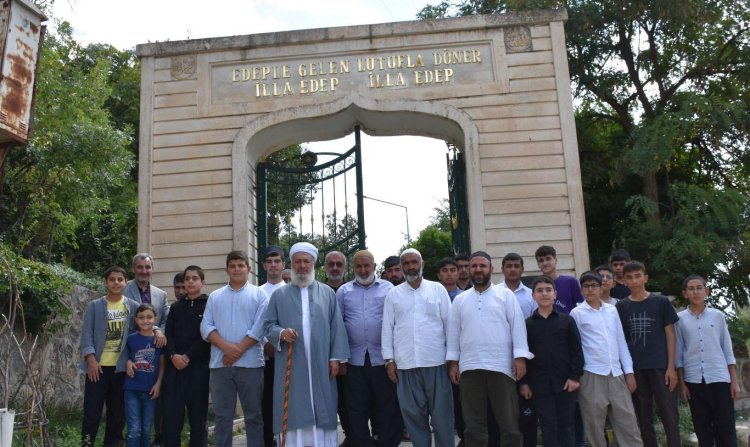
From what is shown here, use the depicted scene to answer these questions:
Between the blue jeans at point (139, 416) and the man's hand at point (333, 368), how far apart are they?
5.10ft

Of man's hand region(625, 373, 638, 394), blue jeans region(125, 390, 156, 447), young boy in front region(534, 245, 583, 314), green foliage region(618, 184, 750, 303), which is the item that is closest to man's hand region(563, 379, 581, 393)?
man's hand region(625, 373, 638, 394)

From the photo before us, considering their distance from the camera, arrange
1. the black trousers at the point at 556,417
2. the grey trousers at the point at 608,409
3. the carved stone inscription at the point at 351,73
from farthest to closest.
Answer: the carved stone inscription at the point at 351,73 → the grey trousers at the point at 608,409 → the black trousers at the point at 556,417

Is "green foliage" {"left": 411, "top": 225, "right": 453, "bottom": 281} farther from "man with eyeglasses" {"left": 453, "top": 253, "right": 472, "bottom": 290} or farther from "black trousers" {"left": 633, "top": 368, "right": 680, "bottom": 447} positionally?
"black trousers" {"left": 633, "top": 368, "right": 680, "bottom": 447}

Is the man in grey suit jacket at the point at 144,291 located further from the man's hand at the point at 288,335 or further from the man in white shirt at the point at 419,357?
the man in white shirt at the point at 419,357

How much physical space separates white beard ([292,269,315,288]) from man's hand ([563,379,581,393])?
204 centimetres

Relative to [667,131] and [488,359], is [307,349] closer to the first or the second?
[488,359]

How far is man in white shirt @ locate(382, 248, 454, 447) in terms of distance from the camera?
5.03 m

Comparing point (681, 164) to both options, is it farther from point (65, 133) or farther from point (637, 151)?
point (65, 133)

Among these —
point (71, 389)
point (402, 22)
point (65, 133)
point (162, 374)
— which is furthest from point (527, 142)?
point (65, 133)

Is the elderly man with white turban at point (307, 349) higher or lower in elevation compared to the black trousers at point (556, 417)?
higher

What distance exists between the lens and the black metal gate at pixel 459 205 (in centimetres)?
970

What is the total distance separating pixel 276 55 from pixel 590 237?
6.26m

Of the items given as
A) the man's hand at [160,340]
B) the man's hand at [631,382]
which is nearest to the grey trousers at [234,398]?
the man's hand at [160,340]

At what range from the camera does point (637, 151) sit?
9695mm
